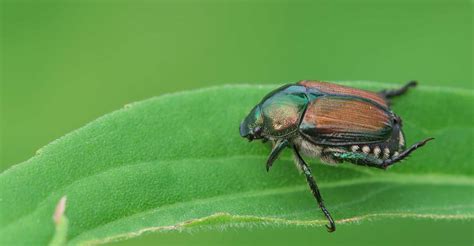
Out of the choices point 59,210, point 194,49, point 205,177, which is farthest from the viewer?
point 194,49

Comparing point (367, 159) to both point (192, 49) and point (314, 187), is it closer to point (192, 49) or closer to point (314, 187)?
point (314, 187)

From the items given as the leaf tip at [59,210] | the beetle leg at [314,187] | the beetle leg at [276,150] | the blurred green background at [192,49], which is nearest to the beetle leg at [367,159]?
the beetle leg at [314,187]

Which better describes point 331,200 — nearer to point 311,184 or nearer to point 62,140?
point 311,184

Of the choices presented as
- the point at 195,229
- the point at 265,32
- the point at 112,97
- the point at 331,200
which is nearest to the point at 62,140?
the point at 195,229

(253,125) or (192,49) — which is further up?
(192,49)

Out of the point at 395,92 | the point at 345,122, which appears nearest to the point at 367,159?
the point at 345,122
